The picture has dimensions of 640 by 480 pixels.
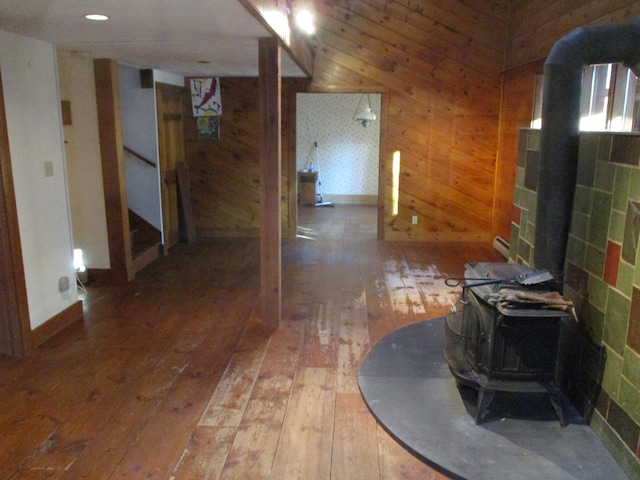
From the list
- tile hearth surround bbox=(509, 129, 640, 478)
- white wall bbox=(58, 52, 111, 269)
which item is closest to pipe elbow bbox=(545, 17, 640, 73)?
tile hearth surround bbox=(509, 129, 640, 478)

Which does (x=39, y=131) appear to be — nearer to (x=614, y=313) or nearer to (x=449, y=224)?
(x=614, y=313)

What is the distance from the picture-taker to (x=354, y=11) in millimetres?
6406

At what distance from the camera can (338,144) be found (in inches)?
401

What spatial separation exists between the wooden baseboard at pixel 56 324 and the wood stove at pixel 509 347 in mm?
2776

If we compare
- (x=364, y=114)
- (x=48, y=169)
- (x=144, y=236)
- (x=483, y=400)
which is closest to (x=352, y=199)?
(x=364, y=114)

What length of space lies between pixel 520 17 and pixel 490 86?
33.7 inches

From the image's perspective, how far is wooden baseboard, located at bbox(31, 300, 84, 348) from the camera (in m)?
3.65

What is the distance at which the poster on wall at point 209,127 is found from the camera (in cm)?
695

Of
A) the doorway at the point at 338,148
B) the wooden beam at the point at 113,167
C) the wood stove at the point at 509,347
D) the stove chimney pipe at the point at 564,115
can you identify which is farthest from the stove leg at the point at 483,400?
the doorway at the point at 338,148

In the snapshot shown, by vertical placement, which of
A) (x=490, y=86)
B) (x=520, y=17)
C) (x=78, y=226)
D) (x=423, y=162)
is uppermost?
(x=520, y=17)

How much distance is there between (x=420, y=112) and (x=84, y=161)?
12.9 feet

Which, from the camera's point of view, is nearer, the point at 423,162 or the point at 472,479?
the point at 472,479

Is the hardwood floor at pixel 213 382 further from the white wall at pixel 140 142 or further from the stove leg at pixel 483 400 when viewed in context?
the white wall at pixel 140 142

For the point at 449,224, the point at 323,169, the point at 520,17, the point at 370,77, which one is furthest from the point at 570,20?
the point at 323,169
